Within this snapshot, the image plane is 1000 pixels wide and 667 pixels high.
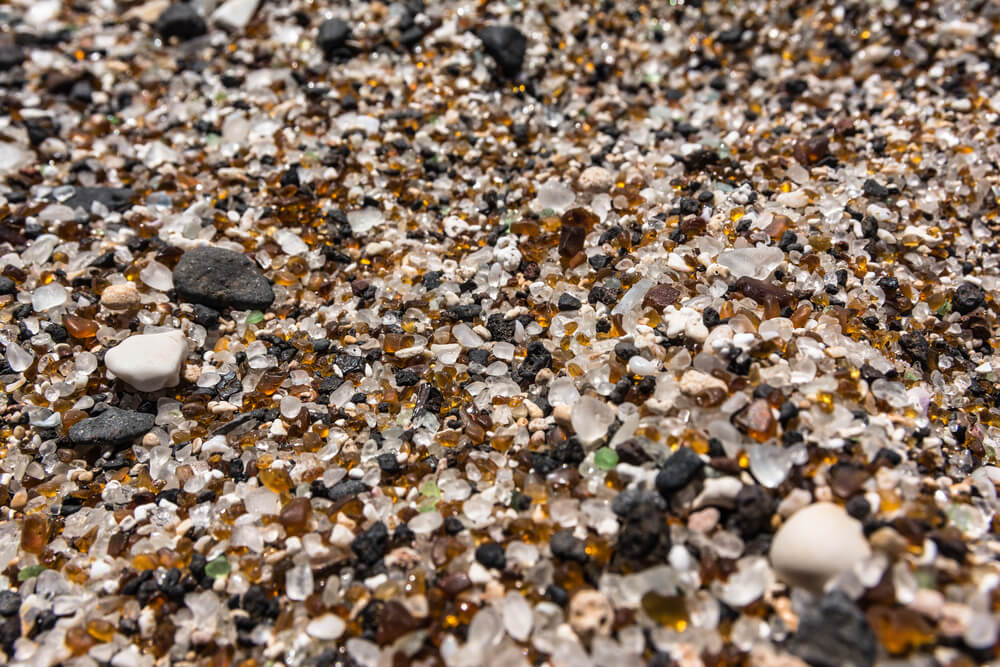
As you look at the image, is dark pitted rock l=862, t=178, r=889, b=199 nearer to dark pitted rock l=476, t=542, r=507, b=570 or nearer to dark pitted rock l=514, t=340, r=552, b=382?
dark pitted rock l=514, t=340, r=552, b=382

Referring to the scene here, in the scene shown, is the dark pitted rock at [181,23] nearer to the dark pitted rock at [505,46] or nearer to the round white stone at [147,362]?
the dark pitted rock at [505,46]

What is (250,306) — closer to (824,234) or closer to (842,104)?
(824,234)

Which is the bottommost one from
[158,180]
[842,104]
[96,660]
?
[96,660]

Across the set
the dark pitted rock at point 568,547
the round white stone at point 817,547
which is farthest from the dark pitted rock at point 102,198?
the round white stone at point 817,547

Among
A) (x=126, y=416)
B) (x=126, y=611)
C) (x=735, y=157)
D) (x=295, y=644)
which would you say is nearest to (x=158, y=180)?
(x=126, y=416)

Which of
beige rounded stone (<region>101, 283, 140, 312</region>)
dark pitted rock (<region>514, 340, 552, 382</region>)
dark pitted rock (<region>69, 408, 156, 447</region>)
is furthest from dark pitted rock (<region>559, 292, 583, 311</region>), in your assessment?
beige rounded stone (<region>101, 283, 140, 312</region>)

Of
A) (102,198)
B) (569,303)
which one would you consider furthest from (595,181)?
(102,198)

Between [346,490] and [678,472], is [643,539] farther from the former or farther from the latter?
[346,490]
